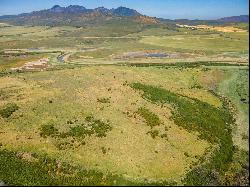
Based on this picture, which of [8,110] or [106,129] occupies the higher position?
[8,110]

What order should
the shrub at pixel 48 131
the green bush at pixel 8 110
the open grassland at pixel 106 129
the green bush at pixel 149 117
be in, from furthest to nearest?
the green bush at pixel 8 110 → the green bush at pixel 149 117 → the shrub at pixel 48 131 → the open grassland at pixel 106 129

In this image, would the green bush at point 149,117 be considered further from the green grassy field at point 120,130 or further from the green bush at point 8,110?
the green bush at point 8,110

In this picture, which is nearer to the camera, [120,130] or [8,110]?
[120,130]

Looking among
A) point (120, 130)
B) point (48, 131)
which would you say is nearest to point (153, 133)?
point (120, 130)

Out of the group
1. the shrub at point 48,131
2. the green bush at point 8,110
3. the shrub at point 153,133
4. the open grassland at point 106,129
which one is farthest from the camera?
the green bush at point 8,110

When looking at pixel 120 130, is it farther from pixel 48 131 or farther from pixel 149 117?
pixel 48 131

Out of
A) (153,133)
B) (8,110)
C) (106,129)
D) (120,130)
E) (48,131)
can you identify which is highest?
(8,110)

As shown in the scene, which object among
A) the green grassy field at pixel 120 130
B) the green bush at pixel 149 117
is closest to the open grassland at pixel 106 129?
the green bush at pixel 149 117

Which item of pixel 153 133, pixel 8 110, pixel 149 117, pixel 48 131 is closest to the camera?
pixel 48 131

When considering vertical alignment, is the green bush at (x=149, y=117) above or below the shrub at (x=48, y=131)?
below

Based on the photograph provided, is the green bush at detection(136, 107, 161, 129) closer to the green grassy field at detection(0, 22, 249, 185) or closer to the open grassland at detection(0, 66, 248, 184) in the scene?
the open grassland at detection(0, 66, 248, 184)

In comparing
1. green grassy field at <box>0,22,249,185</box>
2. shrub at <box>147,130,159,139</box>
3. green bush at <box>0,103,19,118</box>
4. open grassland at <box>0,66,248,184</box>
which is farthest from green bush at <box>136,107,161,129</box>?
green bush at <box>0,103,19,118</box>

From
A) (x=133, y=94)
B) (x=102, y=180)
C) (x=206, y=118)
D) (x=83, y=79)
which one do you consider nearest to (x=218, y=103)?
(x=206, y=118)
